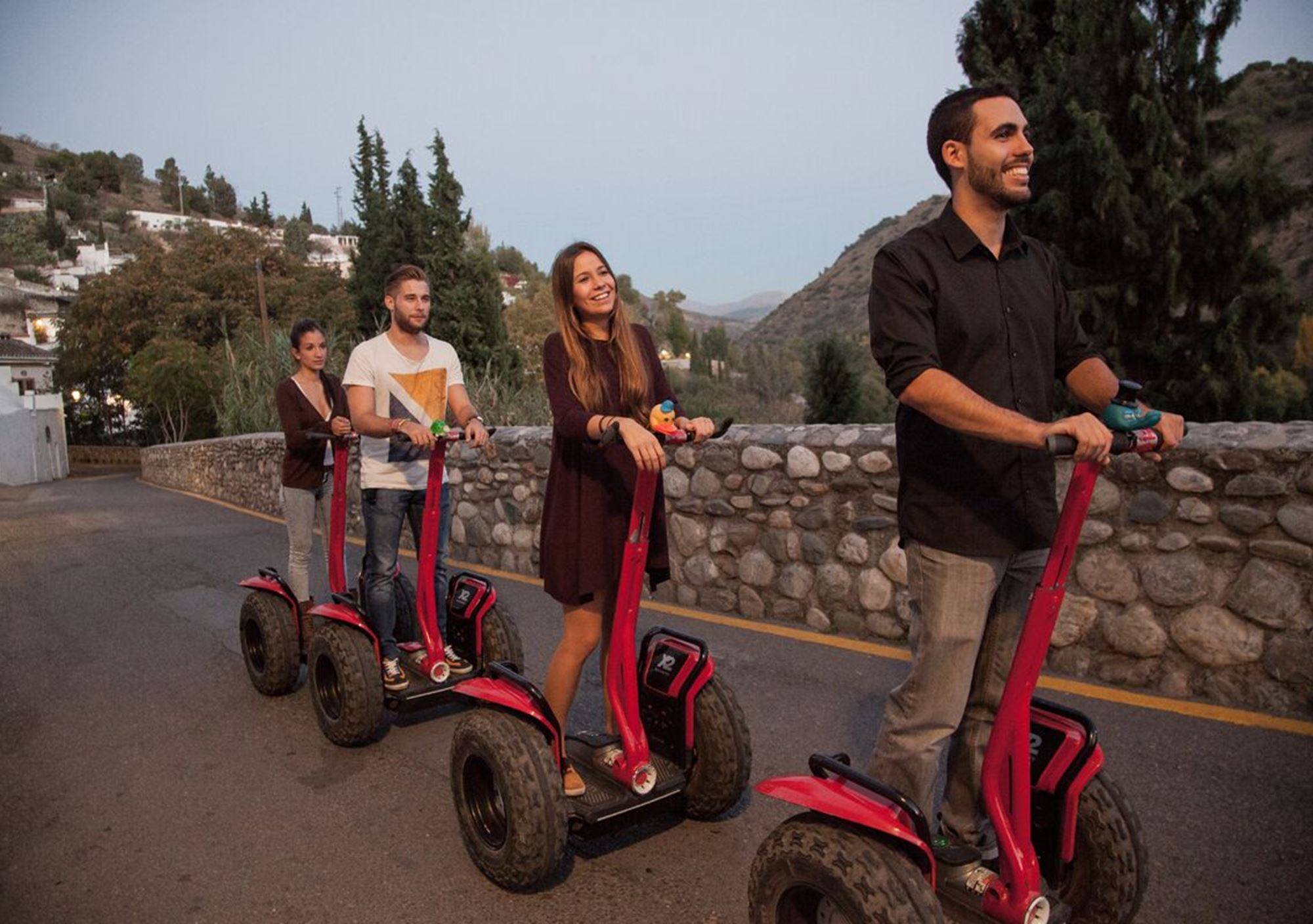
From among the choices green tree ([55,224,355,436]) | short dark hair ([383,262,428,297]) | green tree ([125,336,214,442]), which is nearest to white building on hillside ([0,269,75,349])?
green tree ([55,224,355,436])

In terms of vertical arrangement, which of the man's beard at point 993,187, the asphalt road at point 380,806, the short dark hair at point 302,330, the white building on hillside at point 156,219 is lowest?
the asphalt road at point 380,806

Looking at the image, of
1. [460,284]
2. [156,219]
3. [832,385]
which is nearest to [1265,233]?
[832,385]

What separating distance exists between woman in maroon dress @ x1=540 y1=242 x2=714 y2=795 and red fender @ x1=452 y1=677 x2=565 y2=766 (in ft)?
0.39

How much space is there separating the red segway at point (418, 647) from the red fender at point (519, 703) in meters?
0.99

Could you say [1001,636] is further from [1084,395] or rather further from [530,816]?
[530,816]

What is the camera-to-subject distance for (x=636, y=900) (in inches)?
124

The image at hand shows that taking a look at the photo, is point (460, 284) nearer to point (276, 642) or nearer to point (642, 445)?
point (276, 642)

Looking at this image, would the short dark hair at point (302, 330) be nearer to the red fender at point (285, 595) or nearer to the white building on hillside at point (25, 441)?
the red fender at point (285, 595)

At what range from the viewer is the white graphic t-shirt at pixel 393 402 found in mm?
4750

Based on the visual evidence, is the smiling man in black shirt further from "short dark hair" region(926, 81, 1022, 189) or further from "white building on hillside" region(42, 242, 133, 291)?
"white building on hillside" region(42, 242, 133, 291)

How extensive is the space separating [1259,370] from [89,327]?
48.2 metres

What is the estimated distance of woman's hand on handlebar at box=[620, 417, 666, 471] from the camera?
2.74m

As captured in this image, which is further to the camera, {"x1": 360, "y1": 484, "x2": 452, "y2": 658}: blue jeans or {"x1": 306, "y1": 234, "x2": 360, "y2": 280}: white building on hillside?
{"x1": 306, "y1": 234, "x2": 360, "y2": 280}: white building on hillside

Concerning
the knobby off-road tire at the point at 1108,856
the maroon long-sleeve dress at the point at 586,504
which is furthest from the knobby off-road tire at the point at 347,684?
the knobby off-road tire at the point at 1108,856
